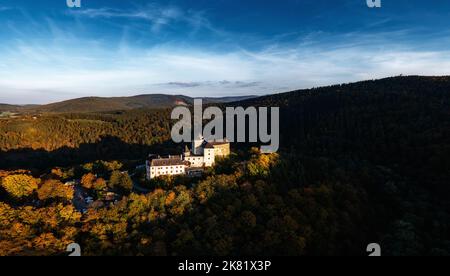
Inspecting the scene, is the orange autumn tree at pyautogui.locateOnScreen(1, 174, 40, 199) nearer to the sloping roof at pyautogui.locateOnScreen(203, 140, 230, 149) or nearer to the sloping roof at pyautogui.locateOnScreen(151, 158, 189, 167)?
the sloping roof at pyautogui.locateOnScreen(151, 158, 189, 167)

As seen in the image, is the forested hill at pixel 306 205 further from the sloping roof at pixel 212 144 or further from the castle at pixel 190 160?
the sloping roof at pixel 212 144

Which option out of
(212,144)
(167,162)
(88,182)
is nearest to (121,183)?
(88,182)

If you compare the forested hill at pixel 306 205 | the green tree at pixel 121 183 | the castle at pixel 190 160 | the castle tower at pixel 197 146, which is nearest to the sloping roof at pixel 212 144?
the castle at pixel 190 160

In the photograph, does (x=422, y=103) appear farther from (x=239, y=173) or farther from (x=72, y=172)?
(x=72, y=172)

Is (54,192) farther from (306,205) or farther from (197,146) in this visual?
(306,205)

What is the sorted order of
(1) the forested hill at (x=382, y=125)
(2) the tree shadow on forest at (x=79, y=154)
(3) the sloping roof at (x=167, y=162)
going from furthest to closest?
1. (2) the tree shadow on forest at (x=79, y=154)
2. (1) the forested hill at (x=382, y=125)
3. (3) the sloping roof at (x=167, y=162)

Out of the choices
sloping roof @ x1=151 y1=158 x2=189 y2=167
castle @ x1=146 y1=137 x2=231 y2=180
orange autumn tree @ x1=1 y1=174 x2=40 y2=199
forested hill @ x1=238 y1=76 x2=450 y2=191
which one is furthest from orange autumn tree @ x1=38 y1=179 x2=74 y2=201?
forested hill @ x1=238 y1=76 x2=450 y2=191
